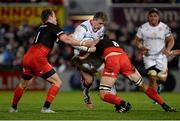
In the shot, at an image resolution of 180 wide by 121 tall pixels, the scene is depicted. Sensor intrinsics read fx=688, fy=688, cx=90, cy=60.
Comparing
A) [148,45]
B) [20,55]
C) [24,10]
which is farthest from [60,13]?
[148,45]

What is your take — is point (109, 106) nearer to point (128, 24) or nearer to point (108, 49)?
point (108, 49)

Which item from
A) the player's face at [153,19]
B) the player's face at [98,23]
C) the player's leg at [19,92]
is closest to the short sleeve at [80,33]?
the player's face at [98,23]

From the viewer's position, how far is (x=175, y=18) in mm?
29641

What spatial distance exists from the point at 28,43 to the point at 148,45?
9.56 metres

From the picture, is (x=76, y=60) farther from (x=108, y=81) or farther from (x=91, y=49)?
(x=108, y=81)

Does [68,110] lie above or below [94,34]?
below

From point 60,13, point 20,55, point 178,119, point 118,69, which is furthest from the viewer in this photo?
point 60,13

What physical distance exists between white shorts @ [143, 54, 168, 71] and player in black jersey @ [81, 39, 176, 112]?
398cm

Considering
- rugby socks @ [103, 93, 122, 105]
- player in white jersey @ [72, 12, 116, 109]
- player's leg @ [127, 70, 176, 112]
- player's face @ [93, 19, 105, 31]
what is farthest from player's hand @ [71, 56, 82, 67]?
rugby socks @ [103, 93, 122, 105]

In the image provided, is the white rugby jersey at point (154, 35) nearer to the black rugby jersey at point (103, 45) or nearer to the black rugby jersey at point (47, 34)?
the black rugby jersey at point (103, 45)

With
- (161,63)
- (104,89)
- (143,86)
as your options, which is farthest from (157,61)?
(104,89)

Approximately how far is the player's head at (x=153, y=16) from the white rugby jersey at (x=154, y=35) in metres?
0.17

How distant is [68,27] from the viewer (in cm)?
2727

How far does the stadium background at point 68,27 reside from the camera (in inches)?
1003
